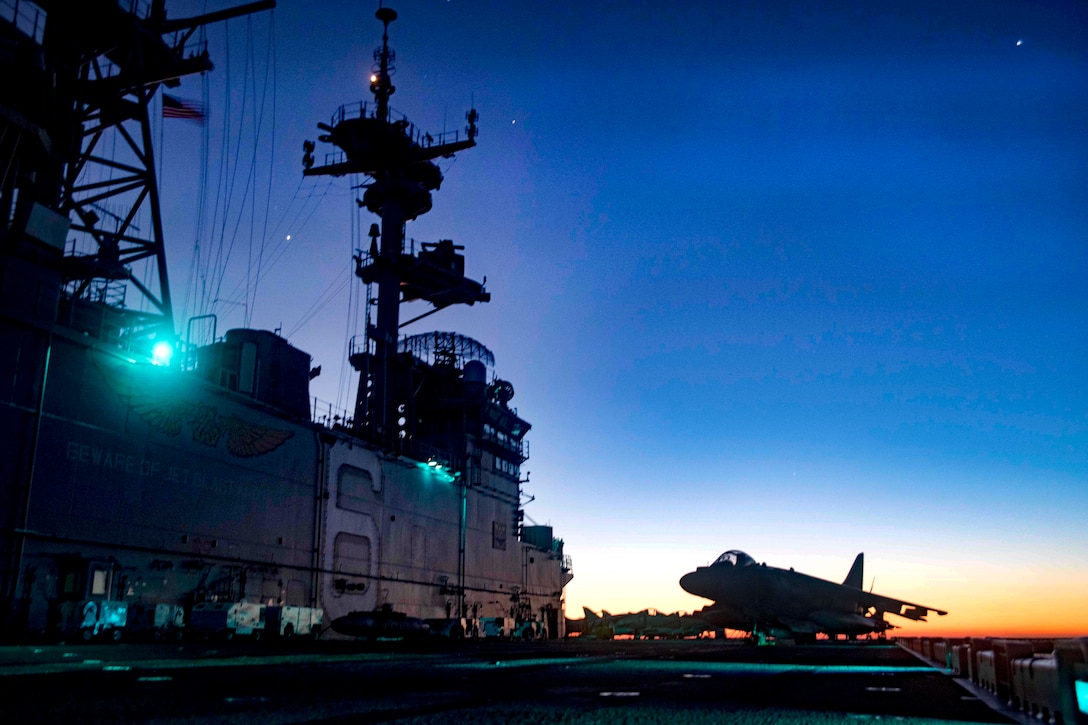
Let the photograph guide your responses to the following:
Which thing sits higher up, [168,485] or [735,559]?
[168,485]

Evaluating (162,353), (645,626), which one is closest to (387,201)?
(162,353)

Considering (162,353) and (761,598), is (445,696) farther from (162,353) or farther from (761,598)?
(761,598)

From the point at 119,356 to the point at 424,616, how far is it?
2563 centimetres

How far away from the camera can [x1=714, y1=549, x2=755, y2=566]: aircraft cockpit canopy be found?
4509 cm

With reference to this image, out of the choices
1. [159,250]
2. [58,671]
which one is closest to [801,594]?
[159,250]

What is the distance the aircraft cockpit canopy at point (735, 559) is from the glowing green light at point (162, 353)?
102 ft

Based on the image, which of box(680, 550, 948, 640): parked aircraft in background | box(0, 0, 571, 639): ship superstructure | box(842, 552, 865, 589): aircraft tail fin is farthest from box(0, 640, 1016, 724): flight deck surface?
box(842, 552, 865, 589): aircraft tail fin

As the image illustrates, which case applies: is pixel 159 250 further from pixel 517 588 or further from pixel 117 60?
pixel 517 588

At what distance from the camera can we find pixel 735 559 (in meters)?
45.5

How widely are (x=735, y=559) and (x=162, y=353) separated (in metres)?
32.2

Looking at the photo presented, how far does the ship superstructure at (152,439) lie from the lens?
81.0 feet

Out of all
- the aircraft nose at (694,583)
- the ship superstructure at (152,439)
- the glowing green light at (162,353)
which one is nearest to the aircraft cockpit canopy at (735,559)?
the aircraft nose at (694,583)

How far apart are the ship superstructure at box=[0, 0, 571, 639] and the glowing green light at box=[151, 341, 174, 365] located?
0.10 metres

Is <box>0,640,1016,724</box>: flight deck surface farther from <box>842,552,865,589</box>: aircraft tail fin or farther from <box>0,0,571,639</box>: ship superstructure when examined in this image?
<box>842,552,865,589</box>: aircraft tail fin
